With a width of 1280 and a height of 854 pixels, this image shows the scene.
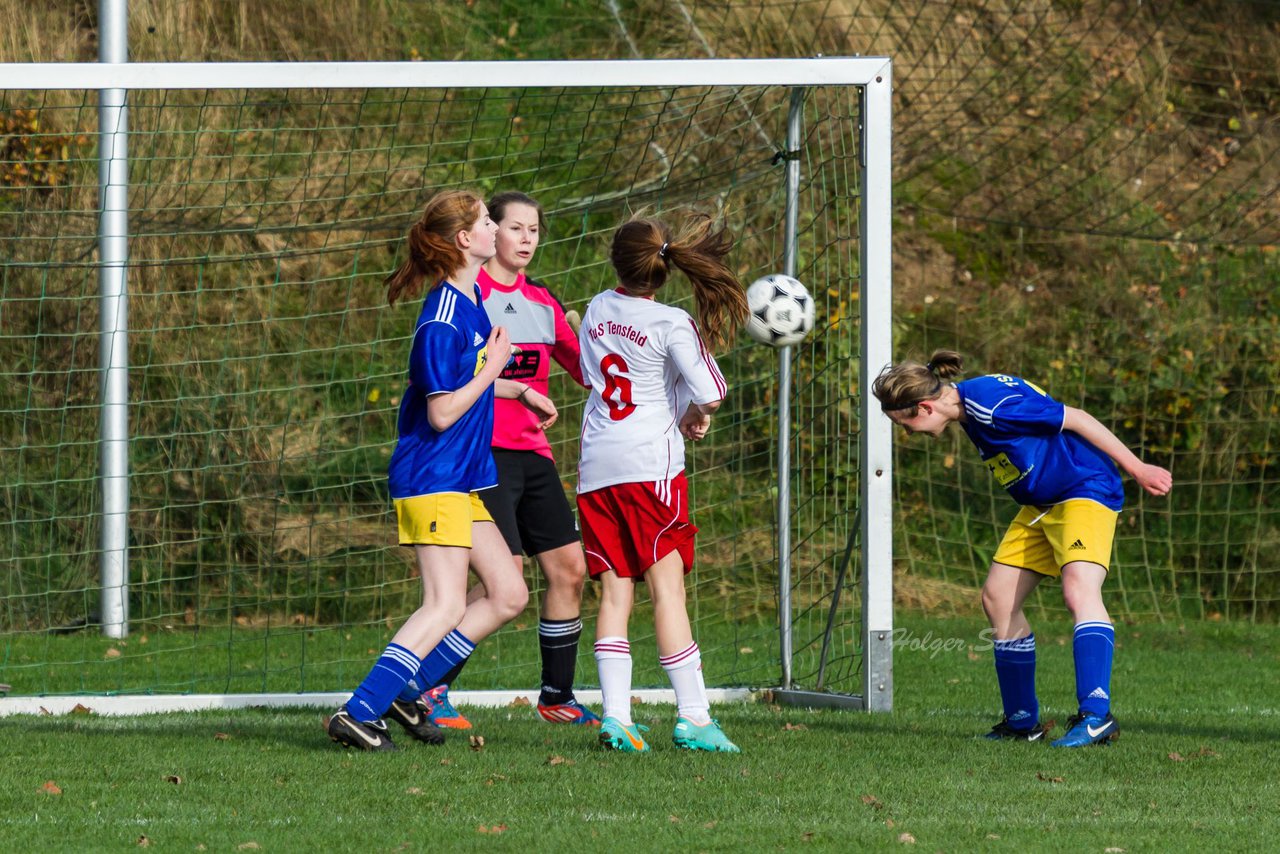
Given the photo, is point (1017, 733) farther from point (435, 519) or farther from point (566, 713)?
point (435, 519)

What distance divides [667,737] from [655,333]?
1519mm

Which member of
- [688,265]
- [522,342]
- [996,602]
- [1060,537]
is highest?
[688,265]

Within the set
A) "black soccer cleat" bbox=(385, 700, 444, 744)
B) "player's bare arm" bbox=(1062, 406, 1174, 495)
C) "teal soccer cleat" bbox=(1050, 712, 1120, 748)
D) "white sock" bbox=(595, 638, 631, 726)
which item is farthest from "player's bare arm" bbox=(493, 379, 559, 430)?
"teal soccer cleat" bbox=(1050, 712, 1120, 748)

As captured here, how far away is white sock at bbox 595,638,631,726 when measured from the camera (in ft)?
17.0

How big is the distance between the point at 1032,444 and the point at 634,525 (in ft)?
4.94

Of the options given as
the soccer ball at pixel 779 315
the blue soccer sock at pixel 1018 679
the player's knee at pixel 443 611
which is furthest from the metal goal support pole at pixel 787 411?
the player's knee at pixel 443 611

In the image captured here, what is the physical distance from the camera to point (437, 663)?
5.45 meters

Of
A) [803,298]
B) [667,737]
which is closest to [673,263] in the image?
[803,298]

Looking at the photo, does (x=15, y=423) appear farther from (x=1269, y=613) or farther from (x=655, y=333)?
(x=1269, y=613)

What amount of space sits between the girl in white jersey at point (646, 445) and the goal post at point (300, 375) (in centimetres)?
141

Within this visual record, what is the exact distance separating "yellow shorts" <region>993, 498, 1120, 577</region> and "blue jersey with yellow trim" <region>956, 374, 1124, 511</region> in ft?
0.15

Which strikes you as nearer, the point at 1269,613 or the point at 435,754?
the point at 435,754

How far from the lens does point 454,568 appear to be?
202 inches

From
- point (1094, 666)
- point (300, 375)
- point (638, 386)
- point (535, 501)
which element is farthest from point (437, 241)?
point (300, 375)
